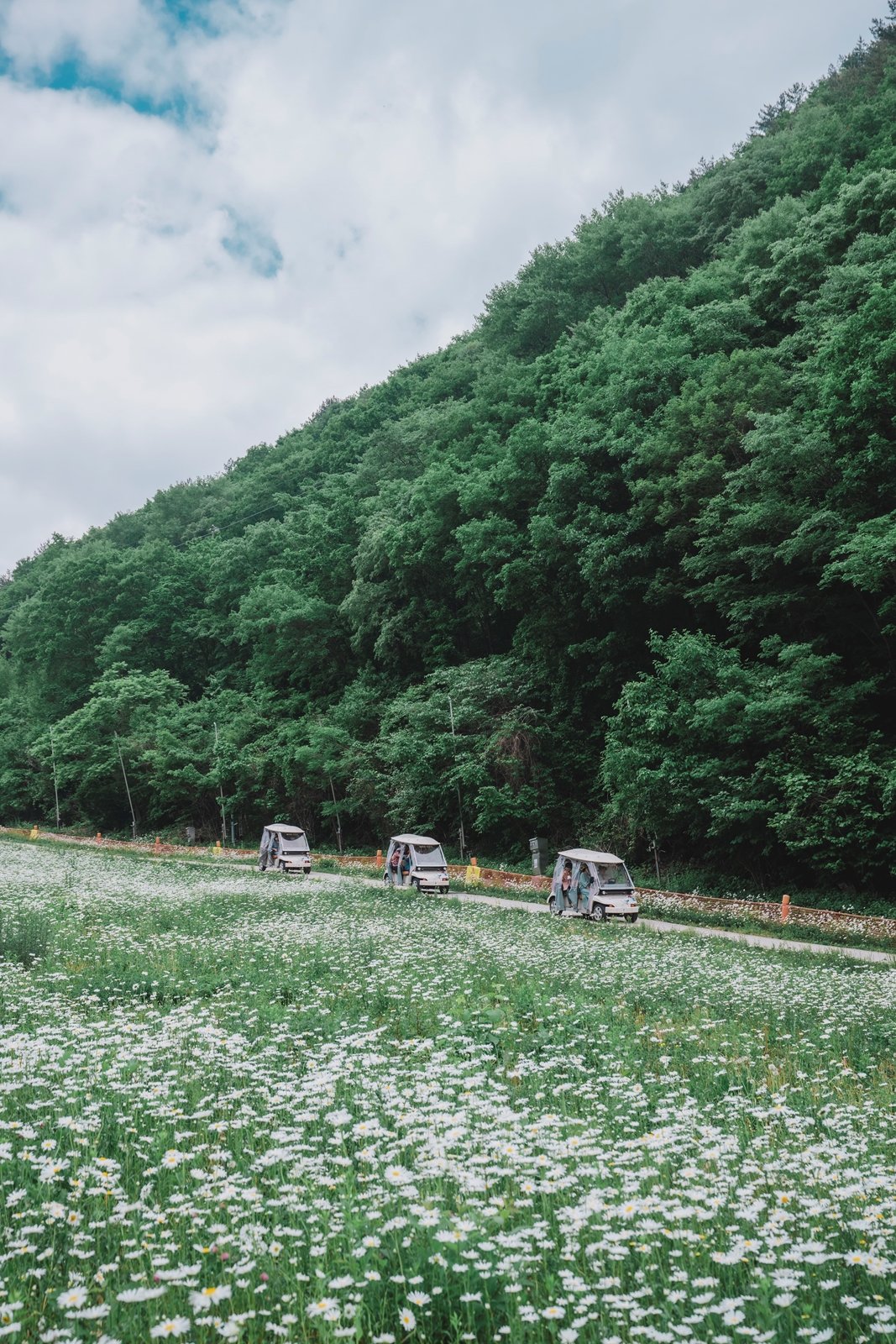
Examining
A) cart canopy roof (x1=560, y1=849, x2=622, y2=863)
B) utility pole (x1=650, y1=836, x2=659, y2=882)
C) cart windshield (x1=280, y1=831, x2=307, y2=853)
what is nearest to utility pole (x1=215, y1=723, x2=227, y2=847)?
cart windshield (x1=280, y1=831, x2=307, y2=853)

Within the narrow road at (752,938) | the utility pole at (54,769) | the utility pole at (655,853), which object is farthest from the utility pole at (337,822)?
the utility pole at (54,769)

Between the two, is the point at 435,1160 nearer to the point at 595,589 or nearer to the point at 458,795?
the point at 595,589

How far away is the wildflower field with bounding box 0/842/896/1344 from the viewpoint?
13.9 ft

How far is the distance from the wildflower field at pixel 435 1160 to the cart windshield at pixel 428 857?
73.2 ft

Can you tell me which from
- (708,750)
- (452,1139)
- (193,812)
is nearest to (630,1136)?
(452,1139)

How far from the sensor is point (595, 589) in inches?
1588

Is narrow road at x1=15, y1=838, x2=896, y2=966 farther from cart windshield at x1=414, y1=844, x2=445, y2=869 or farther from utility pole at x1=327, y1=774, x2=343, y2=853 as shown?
utility pole at x1=327, y1=774, x2=343, y2=853

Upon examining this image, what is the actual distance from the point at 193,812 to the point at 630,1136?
65.4m

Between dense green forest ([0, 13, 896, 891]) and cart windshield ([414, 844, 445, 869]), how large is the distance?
273 inches

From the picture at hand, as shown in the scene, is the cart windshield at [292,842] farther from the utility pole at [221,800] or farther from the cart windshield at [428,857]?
the utility pole at [221,800]

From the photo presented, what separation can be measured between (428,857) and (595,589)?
44.3 ft

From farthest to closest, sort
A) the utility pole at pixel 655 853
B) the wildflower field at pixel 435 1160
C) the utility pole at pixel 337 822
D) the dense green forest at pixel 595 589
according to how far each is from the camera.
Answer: the utility pole at pixel 337 822 → the utility pole at pixel 655 853 → the dense green forest at pixel 595 589 → the wildflower field at pixel 435 1160

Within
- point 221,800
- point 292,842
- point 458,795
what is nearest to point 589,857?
point 458,795

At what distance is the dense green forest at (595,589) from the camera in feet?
98.2
